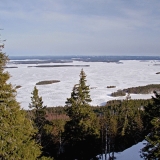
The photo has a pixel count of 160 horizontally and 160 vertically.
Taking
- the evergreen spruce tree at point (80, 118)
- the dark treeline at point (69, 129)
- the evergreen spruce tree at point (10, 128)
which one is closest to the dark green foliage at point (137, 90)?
the dark treeline at point (69, 129)

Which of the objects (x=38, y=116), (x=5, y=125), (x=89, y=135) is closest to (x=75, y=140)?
(x=89, y=135)

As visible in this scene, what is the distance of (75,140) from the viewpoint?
21.4 meters

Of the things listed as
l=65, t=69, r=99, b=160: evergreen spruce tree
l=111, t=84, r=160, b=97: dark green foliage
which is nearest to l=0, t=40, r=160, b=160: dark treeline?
l=65, t=69, r=99, b=160: evergreen spruce tree

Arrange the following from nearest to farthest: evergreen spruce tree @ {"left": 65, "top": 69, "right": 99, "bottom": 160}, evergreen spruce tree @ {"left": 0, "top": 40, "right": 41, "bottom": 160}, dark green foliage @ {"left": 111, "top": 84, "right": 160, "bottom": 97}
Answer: evergreen spruce tree @ {"left": 0, "top": 40, "right": 41, "bottom": 160} < evergreen spruce tree @ {"left": 65, "top": 69, "right": 99, "bottom": 160} < dark green foliage @ {"left": 111, "top": 84, "right": 160, "bottom": 97}

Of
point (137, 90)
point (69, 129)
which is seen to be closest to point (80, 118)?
point (69, 129)

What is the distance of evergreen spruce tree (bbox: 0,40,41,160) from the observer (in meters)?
9.57

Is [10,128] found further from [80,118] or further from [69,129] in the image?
[69,129]

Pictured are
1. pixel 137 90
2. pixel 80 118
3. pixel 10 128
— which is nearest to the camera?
pixel 10 128

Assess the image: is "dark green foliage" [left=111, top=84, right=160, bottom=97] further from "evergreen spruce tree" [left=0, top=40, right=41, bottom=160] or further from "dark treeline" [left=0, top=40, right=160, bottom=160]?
"evergreen spruce tree" [left=0, top=40, right=41, bottom=160]

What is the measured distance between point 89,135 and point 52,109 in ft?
194

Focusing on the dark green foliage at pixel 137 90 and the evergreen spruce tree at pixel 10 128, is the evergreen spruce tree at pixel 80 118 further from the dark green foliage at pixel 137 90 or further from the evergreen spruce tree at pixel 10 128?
the dark green foliage at pixel 137 90

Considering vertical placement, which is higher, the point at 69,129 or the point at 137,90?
the point at 69,129

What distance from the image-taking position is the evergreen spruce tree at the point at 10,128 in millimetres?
9570

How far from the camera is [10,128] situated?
9.79 meters
